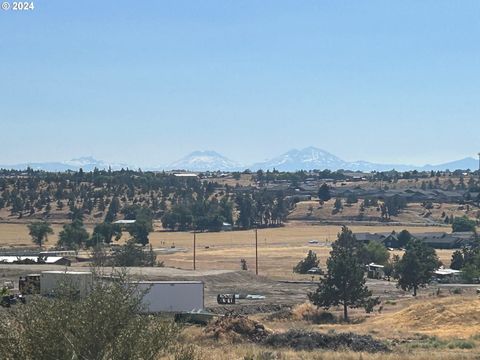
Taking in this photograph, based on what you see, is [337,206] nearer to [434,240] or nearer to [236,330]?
[434,240]

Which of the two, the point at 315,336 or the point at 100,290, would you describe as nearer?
the point at 100,290

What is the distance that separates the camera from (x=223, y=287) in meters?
74.9

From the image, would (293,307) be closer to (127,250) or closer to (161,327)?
(127,250)

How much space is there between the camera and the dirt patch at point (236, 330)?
129 ft

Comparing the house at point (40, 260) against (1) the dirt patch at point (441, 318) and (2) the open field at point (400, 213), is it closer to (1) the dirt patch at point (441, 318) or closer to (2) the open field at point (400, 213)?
(1) the dirt patch at point (441, 318)

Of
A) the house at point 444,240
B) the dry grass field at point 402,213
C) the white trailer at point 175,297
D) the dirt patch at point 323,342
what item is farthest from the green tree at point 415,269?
the dry grass field at point 402,213

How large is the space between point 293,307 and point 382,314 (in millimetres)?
6242

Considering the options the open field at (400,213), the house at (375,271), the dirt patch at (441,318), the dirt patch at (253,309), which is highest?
the open field at (400,213)

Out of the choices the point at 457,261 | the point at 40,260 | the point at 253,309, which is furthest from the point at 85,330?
the point at 457,261

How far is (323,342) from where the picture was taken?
35.9 metres

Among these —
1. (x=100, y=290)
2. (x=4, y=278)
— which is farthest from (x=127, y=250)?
(x=100, y=290)

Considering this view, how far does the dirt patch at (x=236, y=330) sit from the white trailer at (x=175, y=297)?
269 inches

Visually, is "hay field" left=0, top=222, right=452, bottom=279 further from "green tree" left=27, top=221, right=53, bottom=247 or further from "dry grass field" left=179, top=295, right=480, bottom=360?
"dry grass field" left=179, top=295, right=480, bottom=360

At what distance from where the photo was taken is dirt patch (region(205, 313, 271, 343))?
1544 inches
